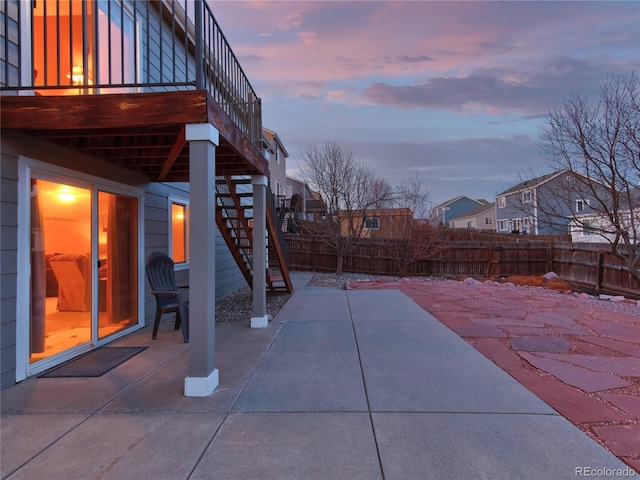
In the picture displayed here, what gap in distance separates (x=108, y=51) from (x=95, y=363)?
348 centimetres

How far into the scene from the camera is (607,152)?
8.62 meters

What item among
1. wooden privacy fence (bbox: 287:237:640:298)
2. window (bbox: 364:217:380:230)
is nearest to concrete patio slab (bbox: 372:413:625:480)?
wooden privacy fence (bbox: 287:237:640:298)

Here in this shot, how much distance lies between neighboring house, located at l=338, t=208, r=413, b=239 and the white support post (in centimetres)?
861

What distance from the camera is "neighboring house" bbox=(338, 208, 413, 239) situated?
14.2 m

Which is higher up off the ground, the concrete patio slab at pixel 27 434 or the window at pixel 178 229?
the window at pixel 178 229

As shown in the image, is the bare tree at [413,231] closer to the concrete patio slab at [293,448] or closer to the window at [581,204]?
the window at [581,204]

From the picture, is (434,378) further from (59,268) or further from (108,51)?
(108,51)

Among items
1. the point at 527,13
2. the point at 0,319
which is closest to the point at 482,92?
the point at 527,13

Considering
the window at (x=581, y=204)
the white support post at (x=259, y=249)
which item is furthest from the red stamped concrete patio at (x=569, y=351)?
the window at (x=581, y=204)

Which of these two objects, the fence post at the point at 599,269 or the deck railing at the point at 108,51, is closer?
the deck railing at the point at 108,51

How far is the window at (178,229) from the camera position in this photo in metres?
6.61

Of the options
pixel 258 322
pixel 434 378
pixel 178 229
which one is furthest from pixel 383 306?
pixel 178 229

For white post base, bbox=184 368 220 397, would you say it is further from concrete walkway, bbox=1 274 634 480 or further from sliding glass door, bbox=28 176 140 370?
sliding glass door, bbox=28 176 140 370

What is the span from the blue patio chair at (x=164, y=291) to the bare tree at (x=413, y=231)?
1025 centimetres
